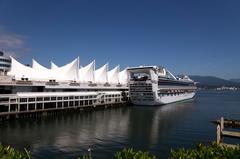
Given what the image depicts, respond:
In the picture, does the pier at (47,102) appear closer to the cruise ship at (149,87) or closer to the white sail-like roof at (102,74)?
the cruise ship at (149,87)

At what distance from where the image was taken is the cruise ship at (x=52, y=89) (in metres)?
54.5

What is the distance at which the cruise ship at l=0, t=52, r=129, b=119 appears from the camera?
5448 centimetres

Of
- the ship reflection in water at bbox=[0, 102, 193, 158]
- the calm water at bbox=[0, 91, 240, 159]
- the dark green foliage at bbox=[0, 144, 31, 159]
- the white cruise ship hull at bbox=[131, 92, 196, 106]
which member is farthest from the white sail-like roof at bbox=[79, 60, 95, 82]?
the dark green foliage at bbox=[0, 144, 31, 159]

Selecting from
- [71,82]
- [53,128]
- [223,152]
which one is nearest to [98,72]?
[71,82]

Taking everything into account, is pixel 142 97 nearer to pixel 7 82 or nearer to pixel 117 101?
pixel 117 101

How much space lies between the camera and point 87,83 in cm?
7881

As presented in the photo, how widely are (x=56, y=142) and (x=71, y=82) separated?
39658 mm

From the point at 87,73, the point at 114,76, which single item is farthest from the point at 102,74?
the point at 87,73

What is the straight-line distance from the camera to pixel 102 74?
3799 inches

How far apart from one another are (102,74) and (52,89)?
31630 mm

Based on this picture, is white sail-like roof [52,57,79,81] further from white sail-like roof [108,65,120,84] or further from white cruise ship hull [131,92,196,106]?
white sail-like roof [108,65,120,84]

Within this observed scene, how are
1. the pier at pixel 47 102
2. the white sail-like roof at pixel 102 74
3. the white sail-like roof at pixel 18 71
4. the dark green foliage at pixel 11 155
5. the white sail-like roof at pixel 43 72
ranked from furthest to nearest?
the white sail-like roof at pixel 102 74 → the white sail-like roof at pixel 43 72 → the white sail-like roof at pixel 18 71 → the pier at pixel 47 102 → the dark green foliage at pixel 11 155

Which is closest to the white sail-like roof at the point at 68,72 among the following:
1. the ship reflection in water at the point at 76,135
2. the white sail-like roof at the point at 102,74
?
the white sail-like roof at the point at 102,74

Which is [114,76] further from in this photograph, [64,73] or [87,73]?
[64,73]
